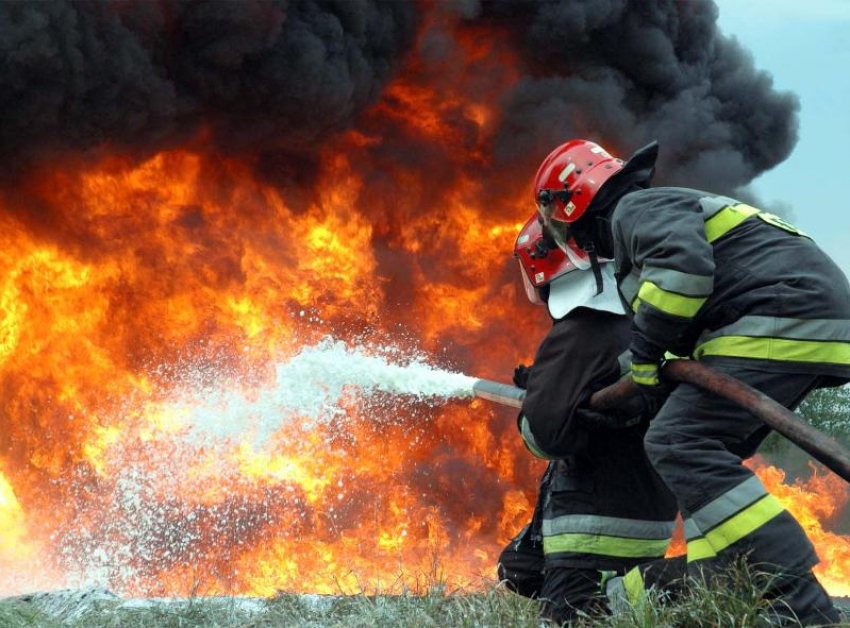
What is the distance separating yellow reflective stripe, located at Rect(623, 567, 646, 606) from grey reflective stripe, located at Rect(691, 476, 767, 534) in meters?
0.43

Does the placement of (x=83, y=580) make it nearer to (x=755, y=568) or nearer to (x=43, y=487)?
(x=43, y=487)

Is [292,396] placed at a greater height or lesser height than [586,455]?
lesser

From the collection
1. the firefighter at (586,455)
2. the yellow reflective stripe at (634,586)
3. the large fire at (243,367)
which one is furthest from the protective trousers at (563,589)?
the large fire at (243,367)

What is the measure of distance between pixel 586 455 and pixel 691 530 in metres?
0.70

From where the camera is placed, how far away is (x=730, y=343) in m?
3.32

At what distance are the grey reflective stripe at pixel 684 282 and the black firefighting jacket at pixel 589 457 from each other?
761 millimetres

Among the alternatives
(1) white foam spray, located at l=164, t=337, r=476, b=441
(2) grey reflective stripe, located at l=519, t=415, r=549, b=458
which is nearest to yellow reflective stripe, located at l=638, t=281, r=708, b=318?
(2) grey reflective stripe, located at l=519, t=415, r=549, b=458

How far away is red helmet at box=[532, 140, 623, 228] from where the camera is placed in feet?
12.8

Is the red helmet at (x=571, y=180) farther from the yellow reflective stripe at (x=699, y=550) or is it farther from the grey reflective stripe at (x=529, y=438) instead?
the yellow reflective stripe at (x=699, y=550)

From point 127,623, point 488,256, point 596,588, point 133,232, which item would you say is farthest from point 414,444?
point 596,588

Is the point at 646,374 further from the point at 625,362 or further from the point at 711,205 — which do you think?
the point at 711,205

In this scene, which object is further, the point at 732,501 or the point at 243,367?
the point at 243,367

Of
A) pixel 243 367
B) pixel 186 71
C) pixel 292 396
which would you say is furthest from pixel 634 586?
pixel 186 71

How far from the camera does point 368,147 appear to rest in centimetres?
1009
